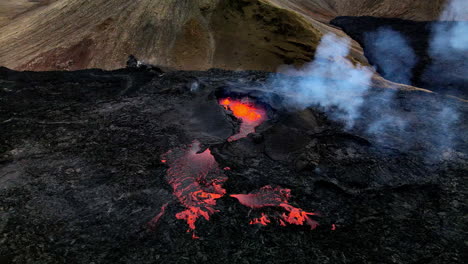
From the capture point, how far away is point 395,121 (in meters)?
11.2

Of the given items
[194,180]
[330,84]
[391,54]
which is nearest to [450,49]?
[391,54]

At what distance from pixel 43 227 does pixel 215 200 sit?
4267mm

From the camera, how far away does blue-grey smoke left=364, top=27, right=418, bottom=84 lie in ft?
57.0

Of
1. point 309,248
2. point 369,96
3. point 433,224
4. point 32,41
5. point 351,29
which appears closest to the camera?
point 309,248

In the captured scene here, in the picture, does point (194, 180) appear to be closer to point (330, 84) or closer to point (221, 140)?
point (221, 140)

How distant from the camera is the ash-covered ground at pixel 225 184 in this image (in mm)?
6133

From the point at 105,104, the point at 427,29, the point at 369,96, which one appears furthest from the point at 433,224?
the point at 427,29

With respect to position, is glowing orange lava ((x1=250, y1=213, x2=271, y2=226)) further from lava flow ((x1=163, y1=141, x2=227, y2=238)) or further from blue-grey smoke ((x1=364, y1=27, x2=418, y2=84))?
blue-grey smoke ((x1=364, y1=27, x2=418, y2=84))

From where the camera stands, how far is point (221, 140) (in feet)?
33.1

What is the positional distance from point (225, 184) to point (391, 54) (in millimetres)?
18400

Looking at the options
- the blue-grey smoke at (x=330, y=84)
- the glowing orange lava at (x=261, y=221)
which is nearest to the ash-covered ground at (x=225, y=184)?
the glowing orange lava at (x=261, y=221)

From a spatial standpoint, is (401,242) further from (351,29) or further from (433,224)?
(351,29)

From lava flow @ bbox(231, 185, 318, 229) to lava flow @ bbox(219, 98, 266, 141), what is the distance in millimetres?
3110

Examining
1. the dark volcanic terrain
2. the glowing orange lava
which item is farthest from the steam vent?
the dark volcanic terrain
